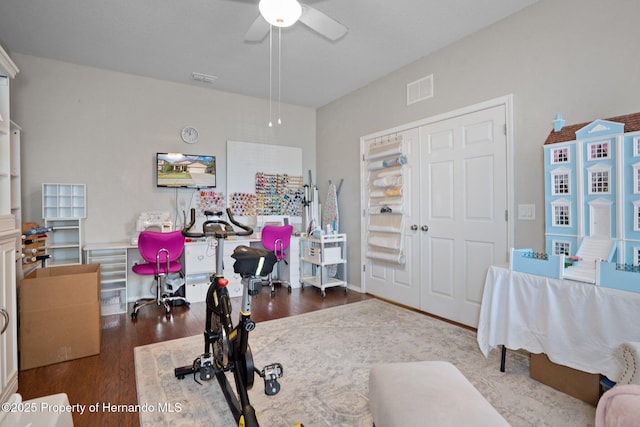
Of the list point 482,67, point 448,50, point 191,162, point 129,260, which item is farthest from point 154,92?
point 482,67

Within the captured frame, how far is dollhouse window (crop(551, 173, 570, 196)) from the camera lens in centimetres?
222

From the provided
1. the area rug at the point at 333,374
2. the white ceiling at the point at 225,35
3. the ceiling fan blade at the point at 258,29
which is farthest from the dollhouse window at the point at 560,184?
the ceiling fan blade at the point at 258,29

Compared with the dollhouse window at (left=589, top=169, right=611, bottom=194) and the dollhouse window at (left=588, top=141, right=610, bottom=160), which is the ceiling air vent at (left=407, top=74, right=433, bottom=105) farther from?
the dollhouse window at (left=589, top=169, right=611, bottom=194)

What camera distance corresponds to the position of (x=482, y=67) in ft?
9.96

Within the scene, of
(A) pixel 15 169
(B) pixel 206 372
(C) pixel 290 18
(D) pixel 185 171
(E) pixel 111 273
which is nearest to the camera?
(B) pixel 206 372

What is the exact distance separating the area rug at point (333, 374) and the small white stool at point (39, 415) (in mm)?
679

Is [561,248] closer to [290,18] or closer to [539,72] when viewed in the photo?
[539,72]

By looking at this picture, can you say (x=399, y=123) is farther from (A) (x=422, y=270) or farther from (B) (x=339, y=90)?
(A) (x=422, y=270)

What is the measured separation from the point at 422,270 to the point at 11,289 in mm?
3556

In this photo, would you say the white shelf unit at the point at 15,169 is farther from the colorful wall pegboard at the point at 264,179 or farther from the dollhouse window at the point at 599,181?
the dollhouse window at the point at 599,181

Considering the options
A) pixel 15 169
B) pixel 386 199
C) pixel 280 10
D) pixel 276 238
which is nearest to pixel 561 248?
pixel 386 199

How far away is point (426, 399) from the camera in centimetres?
122

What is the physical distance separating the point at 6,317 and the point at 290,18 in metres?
2.40

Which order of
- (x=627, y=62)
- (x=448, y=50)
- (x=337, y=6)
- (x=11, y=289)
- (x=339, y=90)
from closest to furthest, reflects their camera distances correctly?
(x=11, y=289) < (x=627, y=62) < (x=337, y=6) < (x=448, y=50) < (x=339, y=90)
